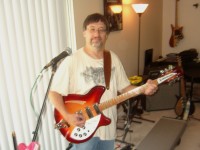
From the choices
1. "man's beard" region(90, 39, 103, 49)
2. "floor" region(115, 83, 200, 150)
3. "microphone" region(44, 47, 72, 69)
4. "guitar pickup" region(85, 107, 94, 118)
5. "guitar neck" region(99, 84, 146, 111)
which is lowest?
"floor" region(115, 83, 200, 150)

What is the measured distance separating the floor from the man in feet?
3.24

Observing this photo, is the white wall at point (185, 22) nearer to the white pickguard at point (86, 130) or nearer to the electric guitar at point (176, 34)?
the electric guitar at point (176, 34)

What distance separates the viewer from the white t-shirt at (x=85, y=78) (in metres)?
1.48

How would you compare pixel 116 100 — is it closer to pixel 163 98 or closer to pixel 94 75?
pixel 94 75

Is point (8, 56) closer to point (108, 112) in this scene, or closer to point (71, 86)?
point (71, 86)

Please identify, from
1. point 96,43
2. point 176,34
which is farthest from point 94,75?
point 176,34

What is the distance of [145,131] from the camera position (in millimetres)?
3088

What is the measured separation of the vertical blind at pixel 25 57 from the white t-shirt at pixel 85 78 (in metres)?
0.36

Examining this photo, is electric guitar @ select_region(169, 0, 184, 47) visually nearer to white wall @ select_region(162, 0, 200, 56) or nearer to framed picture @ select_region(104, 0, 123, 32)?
white wall @ select_region(162, 0, 200, 56)

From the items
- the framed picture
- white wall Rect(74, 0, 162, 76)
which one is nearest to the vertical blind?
white wall Rect(74, 0, 162, 76)

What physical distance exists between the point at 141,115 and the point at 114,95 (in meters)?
2.09

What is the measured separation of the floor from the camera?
8.96ft

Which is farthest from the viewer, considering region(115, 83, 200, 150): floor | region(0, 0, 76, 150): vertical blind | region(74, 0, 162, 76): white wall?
region(115, 83, 200, 150): floor

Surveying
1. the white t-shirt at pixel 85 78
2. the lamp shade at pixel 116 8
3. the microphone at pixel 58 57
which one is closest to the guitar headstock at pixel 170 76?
the white t-shirt at pixel 85 78
